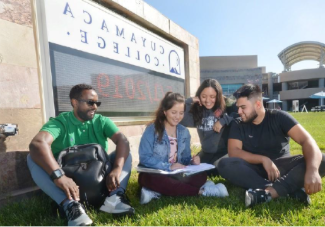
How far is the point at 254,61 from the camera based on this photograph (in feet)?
145

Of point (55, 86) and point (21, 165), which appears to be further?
point (55, 86)

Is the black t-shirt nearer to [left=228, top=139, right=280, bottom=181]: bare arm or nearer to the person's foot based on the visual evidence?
[left=228, top=139, right=280, bottom=181]: bare arm

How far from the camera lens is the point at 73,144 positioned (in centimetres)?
265

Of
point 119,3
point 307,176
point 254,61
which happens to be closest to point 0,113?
point 119,3

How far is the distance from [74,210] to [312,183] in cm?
216

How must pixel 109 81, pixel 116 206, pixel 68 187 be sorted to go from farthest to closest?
pixel 109 81, pixel 116 206, pixel 68 187

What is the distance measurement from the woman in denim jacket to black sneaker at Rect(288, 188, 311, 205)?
27.7 inches

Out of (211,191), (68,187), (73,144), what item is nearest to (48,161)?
(68,187)

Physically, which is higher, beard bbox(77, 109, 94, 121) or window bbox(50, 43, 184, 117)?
window bbox(50, 43, 184, 117)

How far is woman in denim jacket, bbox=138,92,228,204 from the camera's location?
2.59 metres

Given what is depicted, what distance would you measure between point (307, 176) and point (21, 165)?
3176mm

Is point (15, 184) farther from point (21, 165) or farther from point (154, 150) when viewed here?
point (154, 150)

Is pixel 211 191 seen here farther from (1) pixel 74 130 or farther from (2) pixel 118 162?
(1) pixel 74 130

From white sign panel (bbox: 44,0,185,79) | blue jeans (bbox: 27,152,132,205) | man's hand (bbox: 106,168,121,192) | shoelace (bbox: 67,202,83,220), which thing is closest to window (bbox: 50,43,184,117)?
white sign panel (bbox: 44,0,185,79)
